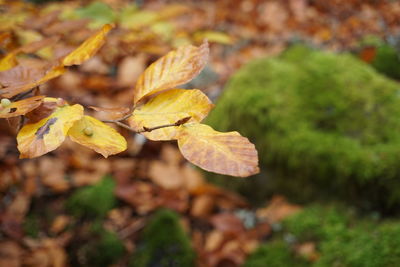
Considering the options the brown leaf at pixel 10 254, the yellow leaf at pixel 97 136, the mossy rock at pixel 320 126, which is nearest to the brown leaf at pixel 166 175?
the mossy rock at pixel 320 126

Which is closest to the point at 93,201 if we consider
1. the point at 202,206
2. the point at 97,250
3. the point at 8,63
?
the point at 97,250

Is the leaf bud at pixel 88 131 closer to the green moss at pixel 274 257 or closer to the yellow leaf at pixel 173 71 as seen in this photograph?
the yellow leaf at pixel 173 71

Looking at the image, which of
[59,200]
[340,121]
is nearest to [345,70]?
[340,121]

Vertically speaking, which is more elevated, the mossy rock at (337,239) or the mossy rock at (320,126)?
the mossy rock at (320,126)

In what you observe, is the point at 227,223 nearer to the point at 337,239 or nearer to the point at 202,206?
the point at 202,206

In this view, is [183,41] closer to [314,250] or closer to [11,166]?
[11,166]

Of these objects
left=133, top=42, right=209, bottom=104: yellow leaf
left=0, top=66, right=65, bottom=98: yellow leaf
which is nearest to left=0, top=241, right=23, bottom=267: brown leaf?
left=0, top=66, right=65, bottom=98: yellow leaf
